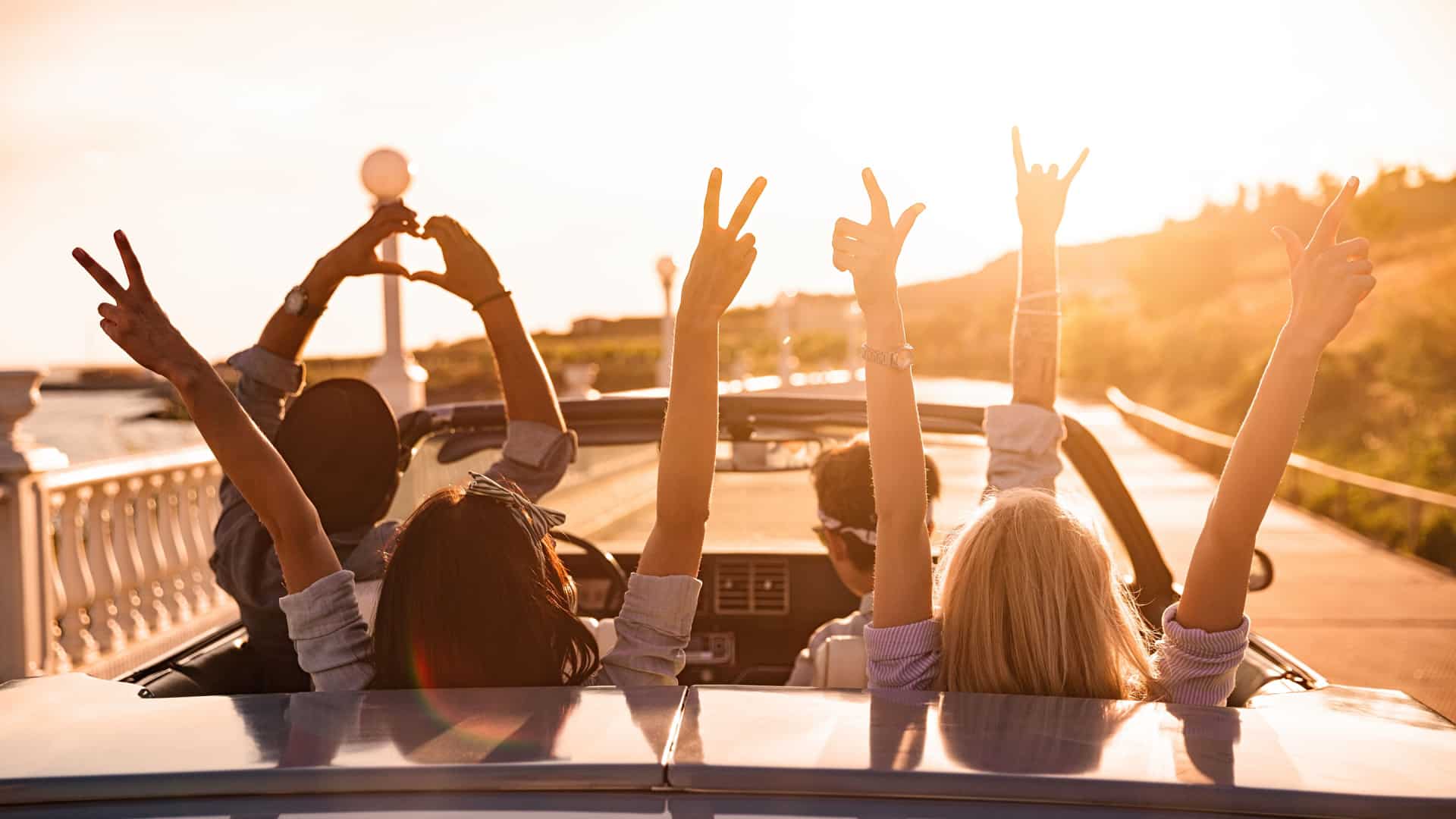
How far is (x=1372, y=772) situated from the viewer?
1269mm

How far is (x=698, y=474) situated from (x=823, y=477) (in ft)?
3.14

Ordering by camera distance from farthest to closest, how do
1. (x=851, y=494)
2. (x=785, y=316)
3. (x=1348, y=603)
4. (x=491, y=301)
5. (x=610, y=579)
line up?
(x=785, y=316)
(x=1348, y=603)
(x=610, y=579)
(x=851, y=494)
(x=491, y=301)

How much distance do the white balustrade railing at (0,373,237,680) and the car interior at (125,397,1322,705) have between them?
2.62m

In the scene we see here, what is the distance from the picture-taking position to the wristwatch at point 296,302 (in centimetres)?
299

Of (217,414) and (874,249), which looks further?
(874,249)

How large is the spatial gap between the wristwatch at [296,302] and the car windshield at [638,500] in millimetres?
507

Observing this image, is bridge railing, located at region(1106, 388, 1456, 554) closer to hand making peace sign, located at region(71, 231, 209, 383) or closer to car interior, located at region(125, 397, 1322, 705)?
car interior, located at region(125, 397, 1322, 705)

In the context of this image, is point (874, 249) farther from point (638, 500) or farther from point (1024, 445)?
point (638, 500)

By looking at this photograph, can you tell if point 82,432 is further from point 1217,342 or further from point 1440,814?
point 1217,342

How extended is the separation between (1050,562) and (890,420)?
1.11 feet

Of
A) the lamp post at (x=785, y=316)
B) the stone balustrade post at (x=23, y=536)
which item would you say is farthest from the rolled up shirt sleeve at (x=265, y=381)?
the lamp post at (x=785, y=316)

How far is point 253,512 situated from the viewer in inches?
116

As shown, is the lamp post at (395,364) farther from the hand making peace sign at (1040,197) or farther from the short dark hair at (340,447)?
the hand making peace sign at (1040,197)

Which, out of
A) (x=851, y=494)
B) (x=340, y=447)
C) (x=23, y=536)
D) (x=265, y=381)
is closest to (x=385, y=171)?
(x=23, y=536)
